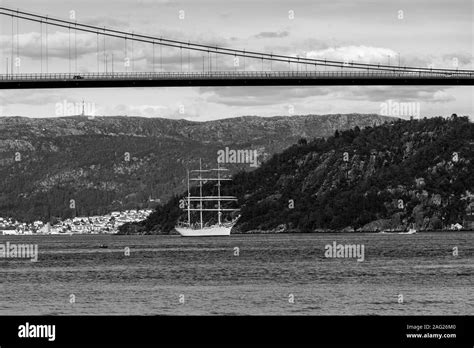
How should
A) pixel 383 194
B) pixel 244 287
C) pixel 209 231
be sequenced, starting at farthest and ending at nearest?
pixel 383 194
pixel 209 231
pixel 244 287

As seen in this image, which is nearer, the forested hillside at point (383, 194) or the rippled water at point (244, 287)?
the rippled water at point (244, 287)

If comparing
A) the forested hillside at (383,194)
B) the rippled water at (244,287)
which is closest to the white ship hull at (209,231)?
the forested hillside at (383,194)

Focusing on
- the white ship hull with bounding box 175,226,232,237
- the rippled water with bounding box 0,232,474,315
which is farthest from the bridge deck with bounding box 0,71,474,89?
the white ship hull with bounding box 175,226,232,237

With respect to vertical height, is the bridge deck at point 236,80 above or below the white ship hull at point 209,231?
above

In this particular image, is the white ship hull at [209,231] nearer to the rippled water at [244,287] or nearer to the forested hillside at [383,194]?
the forested hillside at [383,194]

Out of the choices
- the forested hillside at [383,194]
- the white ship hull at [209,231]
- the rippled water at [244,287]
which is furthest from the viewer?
the forested hillside at [383,194]

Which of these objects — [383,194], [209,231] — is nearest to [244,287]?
[209,231]

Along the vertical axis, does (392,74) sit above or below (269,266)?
above

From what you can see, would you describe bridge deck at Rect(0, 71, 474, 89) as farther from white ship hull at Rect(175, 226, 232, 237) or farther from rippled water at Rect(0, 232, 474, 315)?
white ship hull at Rect(175, 226, 232, 237)

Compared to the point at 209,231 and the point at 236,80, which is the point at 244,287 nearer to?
the point at 236,80
